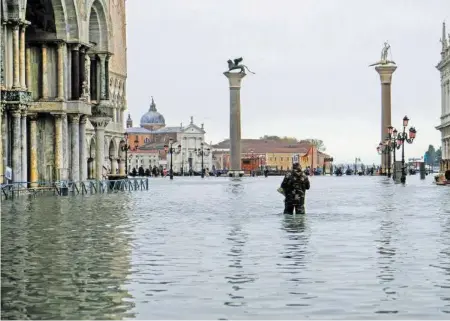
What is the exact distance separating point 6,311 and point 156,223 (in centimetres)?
1520

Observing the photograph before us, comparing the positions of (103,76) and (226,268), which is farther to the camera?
(103,76)

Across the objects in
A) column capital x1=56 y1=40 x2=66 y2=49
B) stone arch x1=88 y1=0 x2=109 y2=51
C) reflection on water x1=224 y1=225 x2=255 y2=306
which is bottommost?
reflection on water x1=224 y1=225 x2=255 y2=306

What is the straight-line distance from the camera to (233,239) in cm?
2062

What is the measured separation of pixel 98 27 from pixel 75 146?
8.27m

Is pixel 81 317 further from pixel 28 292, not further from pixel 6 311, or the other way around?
pixel 28 292

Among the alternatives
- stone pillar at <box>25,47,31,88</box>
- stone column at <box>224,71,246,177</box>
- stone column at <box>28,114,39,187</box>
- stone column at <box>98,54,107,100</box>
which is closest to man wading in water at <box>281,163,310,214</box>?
stone column at <box>28,114,39,187</box>

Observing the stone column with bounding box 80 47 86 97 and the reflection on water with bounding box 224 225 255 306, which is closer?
the reflection on water with bounding box 224 225 255 306

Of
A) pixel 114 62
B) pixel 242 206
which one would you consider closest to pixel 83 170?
pixel 242 206

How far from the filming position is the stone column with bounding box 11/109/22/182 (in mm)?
45812

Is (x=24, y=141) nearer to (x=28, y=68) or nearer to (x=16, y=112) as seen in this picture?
(x=16, y=112)

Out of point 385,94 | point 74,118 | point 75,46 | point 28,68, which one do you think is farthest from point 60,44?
point 385,94

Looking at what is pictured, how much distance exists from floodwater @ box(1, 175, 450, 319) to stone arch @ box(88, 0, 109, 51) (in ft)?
104

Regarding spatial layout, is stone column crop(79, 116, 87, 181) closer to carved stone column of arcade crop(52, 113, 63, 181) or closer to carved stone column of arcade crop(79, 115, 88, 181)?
carved stone column of arcade crop(79, 115, 88, 181)

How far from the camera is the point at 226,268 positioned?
1518 centimetres
